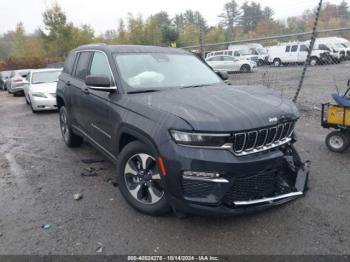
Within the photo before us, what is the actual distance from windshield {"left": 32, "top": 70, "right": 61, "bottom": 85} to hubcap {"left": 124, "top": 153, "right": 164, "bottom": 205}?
849 centimetres

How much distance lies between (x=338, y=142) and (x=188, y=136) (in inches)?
140

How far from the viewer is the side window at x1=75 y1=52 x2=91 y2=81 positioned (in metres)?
4.88

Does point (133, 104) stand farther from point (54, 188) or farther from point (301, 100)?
point (301, 100)

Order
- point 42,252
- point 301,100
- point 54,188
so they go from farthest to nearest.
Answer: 1. point 301,100
2. point 54,188
3. point 42,252

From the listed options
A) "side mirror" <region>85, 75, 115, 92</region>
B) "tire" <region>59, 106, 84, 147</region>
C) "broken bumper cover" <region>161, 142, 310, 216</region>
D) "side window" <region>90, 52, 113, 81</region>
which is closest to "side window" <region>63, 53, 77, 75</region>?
"tire" <region>59, 106, 84, 147</region>

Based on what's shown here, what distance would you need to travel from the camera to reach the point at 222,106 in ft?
10.1

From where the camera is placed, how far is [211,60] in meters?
22.8

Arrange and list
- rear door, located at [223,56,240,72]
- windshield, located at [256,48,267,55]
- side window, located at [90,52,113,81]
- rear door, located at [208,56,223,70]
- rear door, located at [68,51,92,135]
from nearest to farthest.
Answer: side window, located at [90,52,113,81], rear door, located at [68,51,92,135], rear door, located at [223,56,240,72], rear door, located at [208,56,223,70], windshield, located at [256,48,267,55]

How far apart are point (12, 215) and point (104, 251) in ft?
4.74

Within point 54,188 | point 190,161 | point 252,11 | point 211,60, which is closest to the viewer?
point 190,161

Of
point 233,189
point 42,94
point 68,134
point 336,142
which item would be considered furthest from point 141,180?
point 42,94

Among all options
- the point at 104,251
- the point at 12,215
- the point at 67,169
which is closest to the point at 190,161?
the point at 104,251

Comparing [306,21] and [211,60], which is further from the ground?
[306,21]

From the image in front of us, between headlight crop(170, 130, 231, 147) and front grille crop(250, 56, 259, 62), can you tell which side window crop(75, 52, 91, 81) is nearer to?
headlight crop(170, 130, 231, 147)
